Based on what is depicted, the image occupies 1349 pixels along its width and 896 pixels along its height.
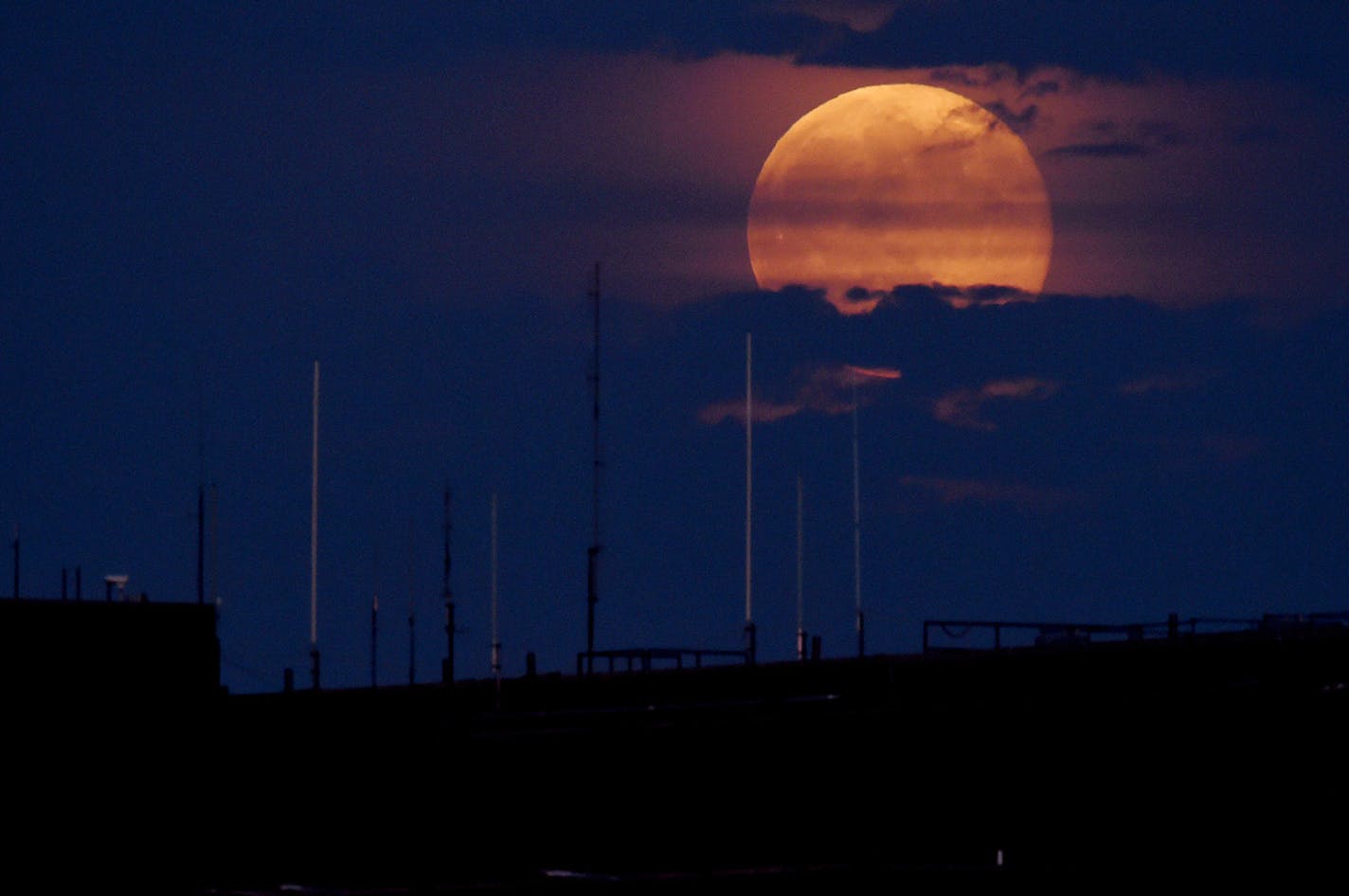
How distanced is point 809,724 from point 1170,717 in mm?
6631

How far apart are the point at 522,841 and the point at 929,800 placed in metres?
7.35

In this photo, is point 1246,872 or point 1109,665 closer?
point 1246,872

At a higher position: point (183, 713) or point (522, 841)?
point (183, 713)

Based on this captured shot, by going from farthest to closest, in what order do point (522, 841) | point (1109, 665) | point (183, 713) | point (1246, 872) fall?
point (1109, 665), point (522, 841), point (183, 713), point (1246, 872)

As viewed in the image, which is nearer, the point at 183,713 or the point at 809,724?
the point at 183,713

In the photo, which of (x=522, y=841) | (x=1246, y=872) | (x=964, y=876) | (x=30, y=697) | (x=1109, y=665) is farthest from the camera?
(x=1109, y=665)

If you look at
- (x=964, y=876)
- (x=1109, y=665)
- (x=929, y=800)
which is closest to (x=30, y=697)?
(x=964, y=876)

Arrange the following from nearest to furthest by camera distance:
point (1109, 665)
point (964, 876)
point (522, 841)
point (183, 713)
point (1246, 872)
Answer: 1. point (964, 876)
2. point (1246, 872)
3. point (183, 713)
4. point (522, 841)
5. point (1109, 665)

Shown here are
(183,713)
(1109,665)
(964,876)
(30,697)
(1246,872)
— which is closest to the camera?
(964,876)

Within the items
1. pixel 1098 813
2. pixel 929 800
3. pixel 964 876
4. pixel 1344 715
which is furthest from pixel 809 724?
Result: pixel 964 876

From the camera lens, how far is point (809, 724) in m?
36.6

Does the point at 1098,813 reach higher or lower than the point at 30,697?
lower

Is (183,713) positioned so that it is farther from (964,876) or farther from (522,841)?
(964,876)

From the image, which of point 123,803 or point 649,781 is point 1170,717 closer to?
point 649,781
